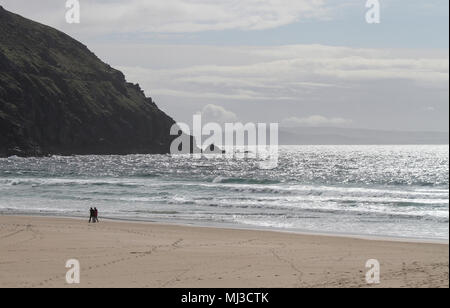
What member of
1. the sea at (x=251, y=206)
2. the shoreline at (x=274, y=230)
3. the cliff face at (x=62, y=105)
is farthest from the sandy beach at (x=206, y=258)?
the cliff face at (x=62, y=105)

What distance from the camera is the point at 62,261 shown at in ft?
56.1

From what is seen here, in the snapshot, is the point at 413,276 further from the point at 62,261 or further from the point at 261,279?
the point at 62,261

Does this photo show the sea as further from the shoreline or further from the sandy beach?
the sandy beach

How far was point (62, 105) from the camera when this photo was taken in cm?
15338

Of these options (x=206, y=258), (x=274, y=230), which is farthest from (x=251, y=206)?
(x=206, y=258)

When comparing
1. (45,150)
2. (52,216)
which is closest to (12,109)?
(45,150)

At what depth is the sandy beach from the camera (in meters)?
14.3

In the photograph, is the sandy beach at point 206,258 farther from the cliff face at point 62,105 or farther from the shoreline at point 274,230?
the cliff face at point 62,105

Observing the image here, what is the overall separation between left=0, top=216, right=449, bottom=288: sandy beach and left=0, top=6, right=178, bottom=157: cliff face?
114 metres

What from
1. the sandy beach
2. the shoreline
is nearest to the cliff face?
the shoreline

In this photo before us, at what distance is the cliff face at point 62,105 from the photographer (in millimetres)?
139250

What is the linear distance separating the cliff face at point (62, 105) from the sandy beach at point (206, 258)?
375 ft

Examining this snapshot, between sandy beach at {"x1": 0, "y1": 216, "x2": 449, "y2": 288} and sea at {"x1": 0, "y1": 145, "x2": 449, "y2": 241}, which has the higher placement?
sandy beach at {"x1": 0, "y1": 216, "x2": 449, "y2": 288}
